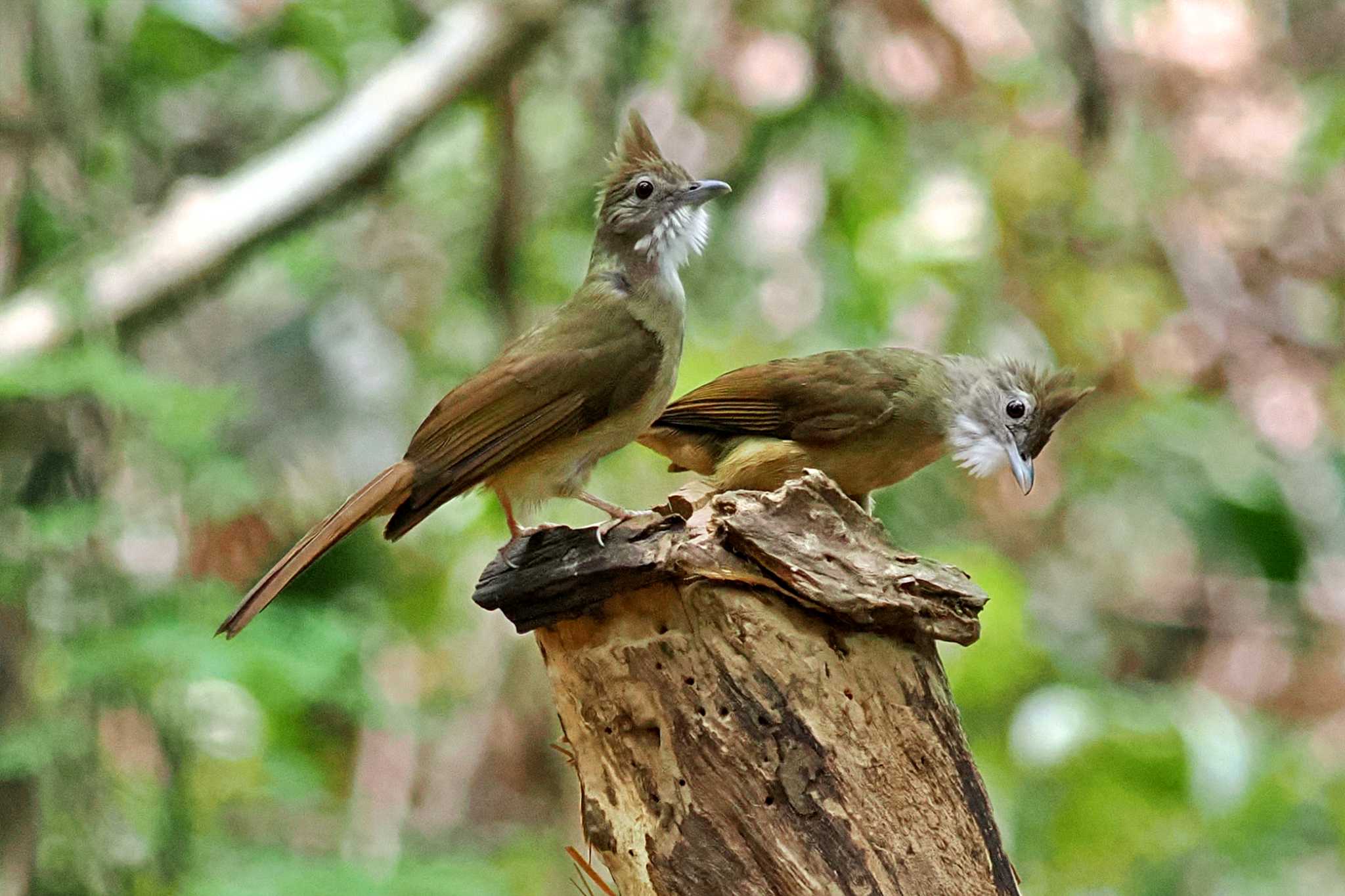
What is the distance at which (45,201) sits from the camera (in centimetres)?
496

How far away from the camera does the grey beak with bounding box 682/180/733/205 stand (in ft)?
10.8

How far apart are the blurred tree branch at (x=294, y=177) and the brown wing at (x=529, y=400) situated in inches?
87.7

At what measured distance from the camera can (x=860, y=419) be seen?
131 inches

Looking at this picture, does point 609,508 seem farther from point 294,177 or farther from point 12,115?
point 12,115

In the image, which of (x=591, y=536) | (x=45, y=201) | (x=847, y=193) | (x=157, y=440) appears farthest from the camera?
(x=847, y=193)

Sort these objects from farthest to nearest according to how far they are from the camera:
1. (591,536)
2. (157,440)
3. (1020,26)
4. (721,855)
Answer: (1020,26), (157,440), (591,536), (721,855)

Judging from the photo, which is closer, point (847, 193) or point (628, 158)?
point (628, 158)

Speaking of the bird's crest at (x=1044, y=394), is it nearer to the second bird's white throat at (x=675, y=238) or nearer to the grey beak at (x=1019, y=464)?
the grey beak at (x=1019, y=464)

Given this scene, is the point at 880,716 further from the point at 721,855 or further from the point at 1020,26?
the point at 1020,26

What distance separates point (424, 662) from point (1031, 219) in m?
3.30

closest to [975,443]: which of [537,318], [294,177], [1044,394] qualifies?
[1044,394]

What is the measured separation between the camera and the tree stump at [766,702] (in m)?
2.27

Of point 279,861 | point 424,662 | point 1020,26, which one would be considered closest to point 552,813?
point 424,662

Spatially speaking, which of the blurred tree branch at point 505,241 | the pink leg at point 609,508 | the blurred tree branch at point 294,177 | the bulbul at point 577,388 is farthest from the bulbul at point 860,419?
the blurred tree branch at point 505,241
